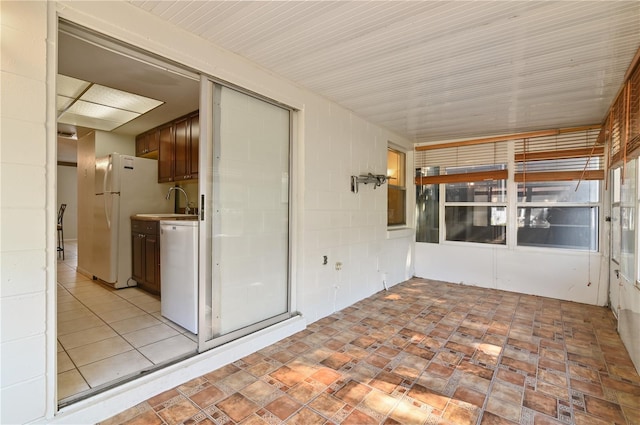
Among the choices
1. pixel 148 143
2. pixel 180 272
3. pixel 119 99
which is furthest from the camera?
pixel 148 143

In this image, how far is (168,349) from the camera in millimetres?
2375

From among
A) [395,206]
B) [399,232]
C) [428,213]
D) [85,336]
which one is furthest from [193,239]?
[428,213]

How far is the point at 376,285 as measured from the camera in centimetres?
430

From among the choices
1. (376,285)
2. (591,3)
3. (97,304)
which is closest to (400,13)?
(591,3)

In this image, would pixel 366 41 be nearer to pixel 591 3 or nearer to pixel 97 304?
pixel 591 3

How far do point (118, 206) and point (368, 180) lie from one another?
3.41 meters

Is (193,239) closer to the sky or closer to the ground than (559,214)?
closer to the ground

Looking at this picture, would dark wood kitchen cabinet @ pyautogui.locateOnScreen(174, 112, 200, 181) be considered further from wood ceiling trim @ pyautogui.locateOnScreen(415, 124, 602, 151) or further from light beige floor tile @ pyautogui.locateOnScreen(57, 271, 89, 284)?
wood ceiling trim @ pyautogui.locateOnScreen(415, 124, 602, 151)

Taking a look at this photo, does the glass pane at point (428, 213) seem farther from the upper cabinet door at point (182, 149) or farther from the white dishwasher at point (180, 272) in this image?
the white dishwasher at point (180, 272)

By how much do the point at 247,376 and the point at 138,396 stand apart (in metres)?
0.67

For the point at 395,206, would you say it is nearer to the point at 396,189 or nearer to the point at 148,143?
the point at 396,189

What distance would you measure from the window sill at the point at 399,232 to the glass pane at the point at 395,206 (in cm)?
12

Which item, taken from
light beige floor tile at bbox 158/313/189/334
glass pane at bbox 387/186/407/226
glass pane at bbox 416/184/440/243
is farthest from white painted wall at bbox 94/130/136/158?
glass pane at bbox 416/184/440/243

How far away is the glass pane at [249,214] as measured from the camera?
2.40 m
